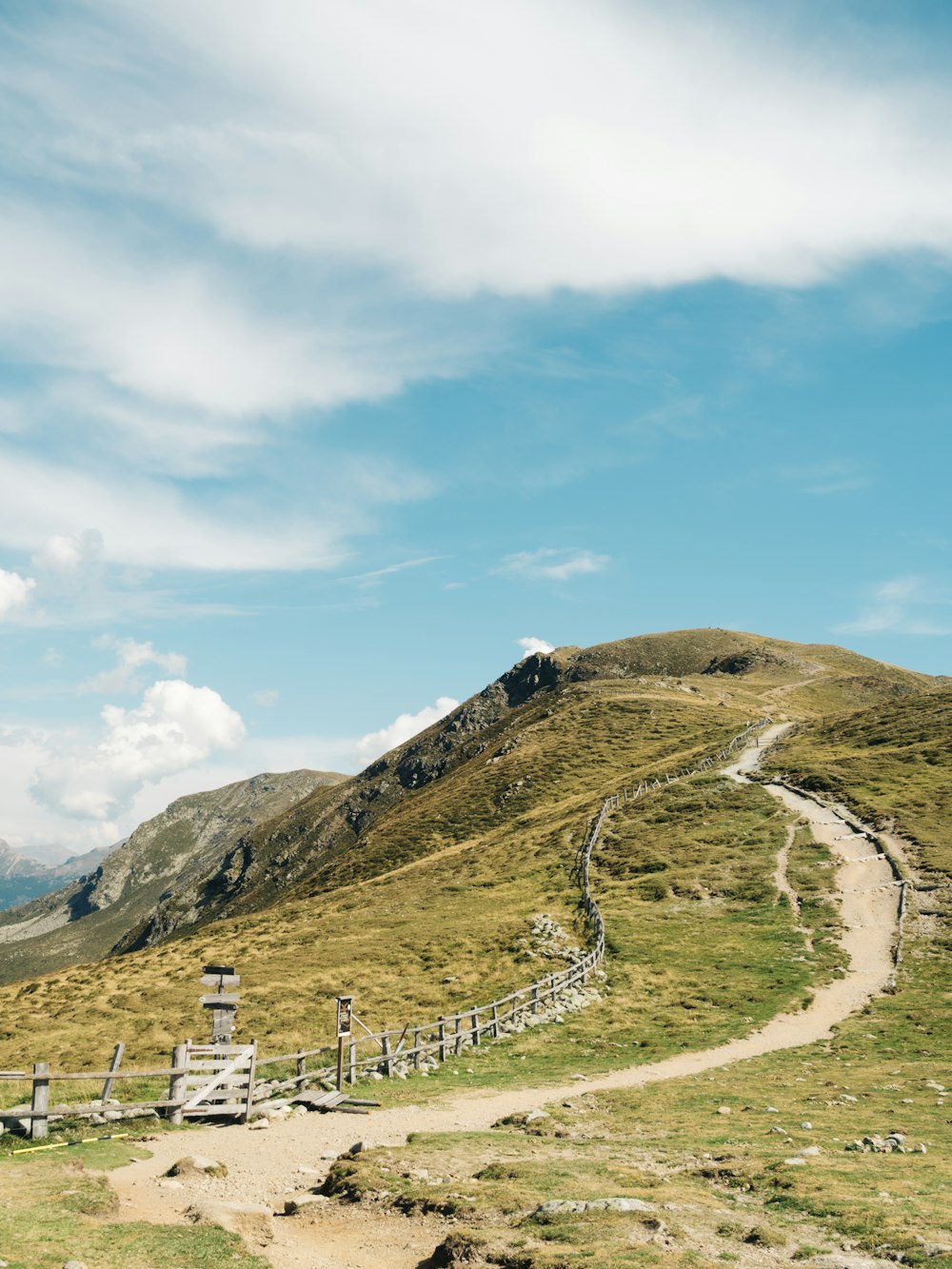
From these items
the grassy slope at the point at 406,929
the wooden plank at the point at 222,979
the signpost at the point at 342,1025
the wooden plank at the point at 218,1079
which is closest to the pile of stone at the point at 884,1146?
the signpost at the point at 342,1025

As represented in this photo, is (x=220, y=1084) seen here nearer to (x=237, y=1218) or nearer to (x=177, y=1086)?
(x=177, y=1086)

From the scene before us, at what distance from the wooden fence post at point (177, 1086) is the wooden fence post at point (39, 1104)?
2925 mm

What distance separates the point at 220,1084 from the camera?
2105 centimetres

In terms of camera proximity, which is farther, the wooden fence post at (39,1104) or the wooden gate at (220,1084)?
the wooden gate at (220,1084)

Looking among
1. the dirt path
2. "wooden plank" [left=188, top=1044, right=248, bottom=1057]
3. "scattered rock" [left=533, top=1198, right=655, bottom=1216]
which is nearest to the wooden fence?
"wooden plank" [left=188, top=1044, right=248, bottom=1057]

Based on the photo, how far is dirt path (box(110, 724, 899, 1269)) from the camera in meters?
12.6

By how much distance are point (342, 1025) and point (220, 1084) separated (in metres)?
5.55

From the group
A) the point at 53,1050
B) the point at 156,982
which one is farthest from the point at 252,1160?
the point at 156,982

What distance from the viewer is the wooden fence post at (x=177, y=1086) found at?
20078 millimetres

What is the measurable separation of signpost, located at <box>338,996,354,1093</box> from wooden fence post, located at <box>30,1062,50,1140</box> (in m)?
8.33

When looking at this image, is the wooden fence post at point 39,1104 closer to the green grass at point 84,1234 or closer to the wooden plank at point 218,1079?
the green grass at point 84,1234

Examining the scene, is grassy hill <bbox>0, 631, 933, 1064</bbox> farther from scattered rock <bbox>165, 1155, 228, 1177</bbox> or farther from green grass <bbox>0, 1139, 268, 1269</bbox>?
green grass <bbox>0, 1139, 268, 1269</bbox>

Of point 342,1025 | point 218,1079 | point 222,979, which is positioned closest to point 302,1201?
point 218,1079

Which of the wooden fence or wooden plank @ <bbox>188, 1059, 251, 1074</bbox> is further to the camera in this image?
wooden plank @ <bbox>188, 1059, 251, 1074</bbox>
